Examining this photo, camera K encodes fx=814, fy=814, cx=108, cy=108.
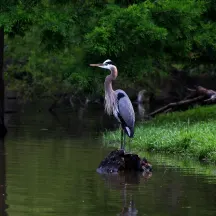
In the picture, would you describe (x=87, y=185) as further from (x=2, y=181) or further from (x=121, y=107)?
(x=121, y=107)

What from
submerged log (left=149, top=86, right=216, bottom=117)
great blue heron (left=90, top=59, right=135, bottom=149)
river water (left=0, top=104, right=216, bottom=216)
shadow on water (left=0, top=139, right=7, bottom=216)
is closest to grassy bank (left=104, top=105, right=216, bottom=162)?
river water (left=0, top=104, right=216, bottom=216)

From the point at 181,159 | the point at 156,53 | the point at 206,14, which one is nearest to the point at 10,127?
the point at 156,53

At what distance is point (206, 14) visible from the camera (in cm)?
2814

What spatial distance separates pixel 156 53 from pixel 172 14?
5.41 feet

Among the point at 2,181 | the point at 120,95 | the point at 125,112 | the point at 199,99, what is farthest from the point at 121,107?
the point at 199,99

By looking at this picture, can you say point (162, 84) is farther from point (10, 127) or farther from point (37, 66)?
point (10, 127)

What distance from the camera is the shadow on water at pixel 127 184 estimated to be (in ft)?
36.9

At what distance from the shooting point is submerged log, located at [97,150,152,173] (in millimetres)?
15211

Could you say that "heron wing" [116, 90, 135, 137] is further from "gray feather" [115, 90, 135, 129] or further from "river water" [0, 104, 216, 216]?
"river water" [0, 104, 216, 216]

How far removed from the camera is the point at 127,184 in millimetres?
13812

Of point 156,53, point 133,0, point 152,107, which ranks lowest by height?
point 152,107

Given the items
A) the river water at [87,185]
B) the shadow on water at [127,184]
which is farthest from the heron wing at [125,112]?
the shadow on water at [127,184]

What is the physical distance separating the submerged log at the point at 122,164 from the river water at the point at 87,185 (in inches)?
9.3

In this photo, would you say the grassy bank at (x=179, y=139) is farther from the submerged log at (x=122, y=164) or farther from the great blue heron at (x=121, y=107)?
the submerged log at (x=122, y=164)
